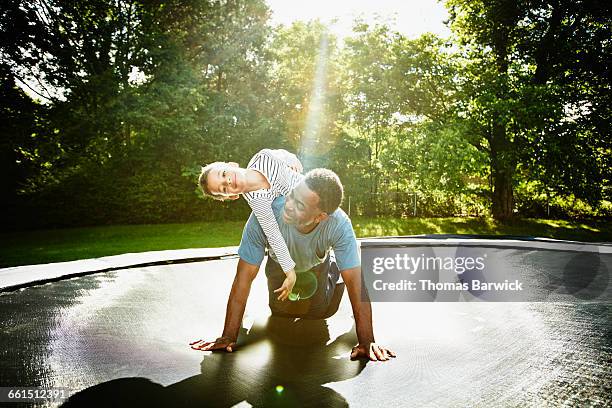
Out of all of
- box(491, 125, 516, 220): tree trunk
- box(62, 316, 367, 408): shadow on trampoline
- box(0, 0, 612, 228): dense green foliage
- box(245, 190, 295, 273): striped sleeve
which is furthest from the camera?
box(491, 125, 516, 220): tree trunk

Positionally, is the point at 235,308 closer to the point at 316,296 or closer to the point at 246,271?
the point at 246,271

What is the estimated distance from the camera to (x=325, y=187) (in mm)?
1844

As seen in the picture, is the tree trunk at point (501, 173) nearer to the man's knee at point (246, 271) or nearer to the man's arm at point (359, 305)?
the man's arm at point (359, 305)

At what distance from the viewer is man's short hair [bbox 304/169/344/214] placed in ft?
6.05

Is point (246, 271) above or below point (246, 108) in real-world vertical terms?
below

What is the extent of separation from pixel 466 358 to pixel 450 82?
31.3 ft

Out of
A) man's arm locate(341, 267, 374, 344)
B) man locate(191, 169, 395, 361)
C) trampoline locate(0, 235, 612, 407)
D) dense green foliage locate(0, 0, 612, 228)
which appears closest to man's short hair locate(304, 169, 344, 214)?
man locate(191, 169, 395, 361)

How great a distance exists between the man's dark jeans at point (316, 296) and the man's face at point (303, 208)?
18.6 inches

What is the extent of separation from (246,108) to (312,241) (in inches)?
396

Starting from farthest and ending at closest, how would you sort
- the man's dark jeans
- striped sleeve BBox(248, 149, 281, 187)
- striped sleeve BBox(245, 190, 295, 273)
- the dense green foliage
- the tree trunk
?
the tree trunk, the dense green foliage, the man's dark jeans, striped sleeve BBox(248, 149, 281, 187), striped sleeve BBox(245, 190, 295, 273)

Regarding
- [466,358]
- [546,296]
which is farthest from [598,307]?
[466,358]

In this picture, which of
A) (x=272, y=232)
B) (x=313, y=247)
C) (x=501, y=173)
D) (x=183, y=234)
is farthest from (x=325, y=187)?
(x=501, y=173)

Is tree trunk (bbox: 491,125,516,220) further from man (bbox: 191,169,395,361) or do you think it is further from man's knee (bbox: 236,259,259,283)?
man's knee (bbox: 236,259,259,283)

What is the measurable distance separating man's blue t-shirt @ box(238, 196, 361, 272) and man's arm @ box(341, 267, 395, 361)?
6 cm
